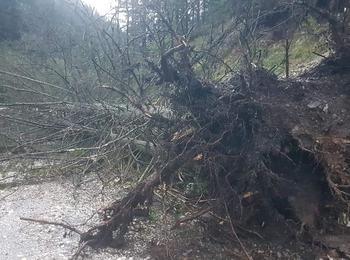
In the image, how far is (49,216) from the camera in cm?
409

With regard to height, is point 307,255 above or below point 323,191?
below

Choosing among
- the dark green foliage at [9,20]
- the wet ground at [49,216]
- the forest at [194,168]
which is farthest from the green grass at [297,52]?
the dark green foliage at [9,20]

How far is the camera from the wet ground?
3.35 meters

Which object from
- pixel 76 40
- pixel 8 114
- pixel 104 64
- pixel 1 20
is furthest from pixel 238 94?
pixel 1 20

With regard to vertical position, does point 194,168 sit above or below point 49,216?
above

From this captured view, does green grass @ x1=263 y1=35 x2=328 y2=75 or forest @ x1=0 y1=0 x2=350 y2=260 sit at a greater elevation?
green grass @ x1=263 y1=35 x2=328 y2=75

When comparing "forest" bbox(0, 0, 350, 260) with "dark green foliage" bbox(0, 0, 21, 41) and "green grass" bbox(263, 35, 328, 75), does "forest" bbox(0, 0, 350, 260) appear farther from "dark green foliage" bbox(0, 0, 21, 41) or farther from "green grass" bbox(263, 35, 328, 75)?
"dark green foliage" bbox(0, 0, 21, 41)

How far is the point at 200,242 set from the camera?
11.5 ft

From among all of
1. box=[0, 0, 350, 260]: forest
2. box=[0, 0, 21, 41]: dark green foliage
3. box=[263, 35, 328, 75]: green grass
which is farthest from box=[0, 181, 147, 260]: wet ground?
box=[0, 0, 21, 41]: dark green foliage

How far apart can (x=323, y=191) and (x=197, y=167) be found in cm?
113

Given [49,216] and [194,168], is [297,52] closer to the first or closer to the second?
[194,168]

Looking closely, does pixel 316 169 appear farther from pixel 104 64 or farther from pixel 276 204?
pixel 104 64

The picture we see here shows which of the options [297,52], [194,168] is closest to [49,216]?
[194,168]

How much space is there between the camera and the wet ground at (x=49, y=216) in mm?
3352
